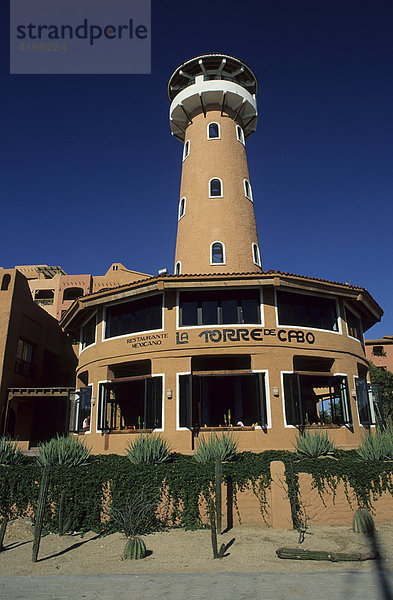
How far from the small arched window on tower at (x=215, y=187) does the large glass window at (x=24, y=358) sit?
14.1 metres

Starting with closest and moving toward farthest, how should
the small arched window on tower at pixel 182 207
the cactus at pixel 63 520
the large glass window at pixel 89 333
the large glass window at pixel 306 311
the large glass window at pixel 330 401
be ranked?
the cactus at pixel 63 520, the large glass window at pixel 330 401, the large glass window at pixel 306 311, the large glass window at pixel 89 333, the small arched window on tower at pixel 182 207

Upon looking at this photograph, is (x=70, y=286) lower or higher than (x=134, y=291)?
higher

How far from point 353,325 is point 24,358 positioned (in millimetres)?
18847

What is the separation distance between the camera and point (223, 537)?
34.7 feet

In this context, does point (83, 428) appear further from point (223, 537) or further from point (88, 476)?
point (223, 537)

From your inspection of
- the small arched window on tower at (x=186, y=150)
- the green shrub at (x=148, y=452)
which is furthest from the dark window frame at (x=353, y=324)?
the small arched window on tower at (x=186, y=150)

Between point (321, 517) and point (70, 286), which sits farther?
point (70, 286)

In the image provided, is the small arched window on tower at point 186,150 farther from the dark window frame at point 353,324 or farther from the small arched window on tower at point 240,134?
the dark window frame at point 353,324

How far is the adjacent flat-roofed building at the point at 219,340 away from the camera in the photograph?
17.2 m

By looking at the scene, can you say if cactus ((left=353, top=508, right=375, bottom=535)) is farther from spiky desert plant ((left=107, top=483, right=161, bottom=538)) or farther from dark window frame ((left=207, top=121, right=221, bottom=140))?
dark window frame ((left=207, top=121, right=221, bottom=140))

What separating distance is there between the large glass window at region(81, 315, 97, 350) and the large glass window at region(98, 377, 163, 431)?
2.75 metres

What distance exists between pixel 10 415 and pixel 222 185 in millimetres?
18402

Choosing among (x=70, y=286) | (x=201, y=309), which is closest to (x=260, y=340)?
(x=201, y=309)

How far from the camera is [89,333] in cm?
2195
